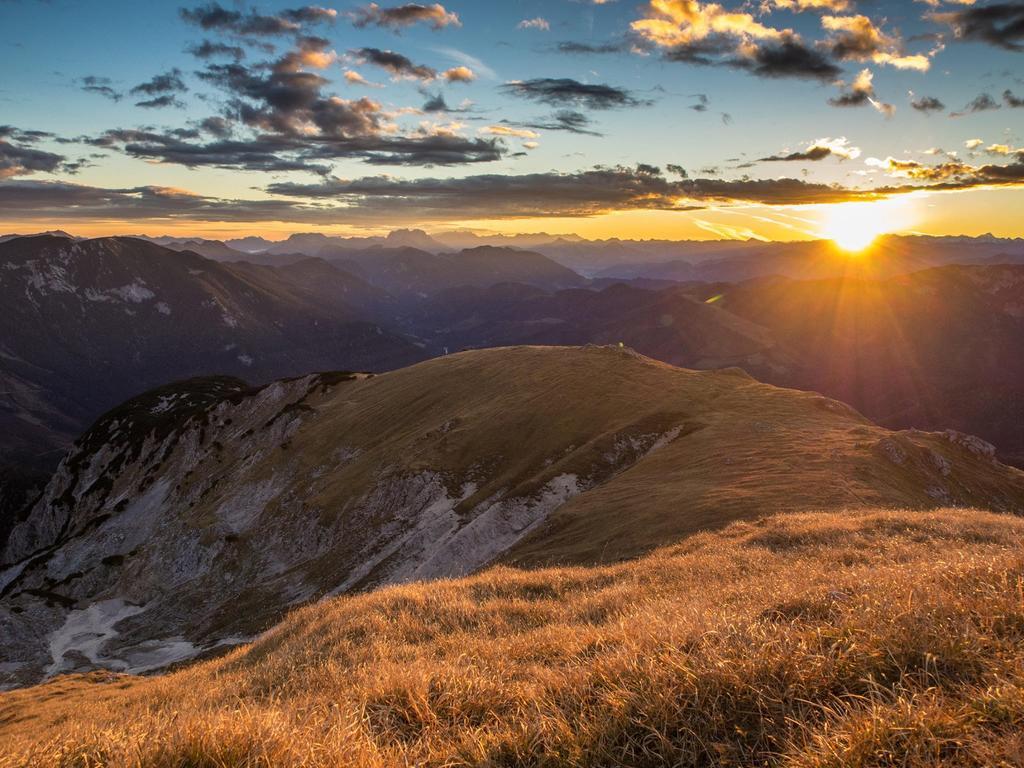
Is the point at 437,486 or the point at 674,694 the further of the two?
the point at 437,486

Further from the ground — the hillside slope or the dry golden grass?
the dry golden grass

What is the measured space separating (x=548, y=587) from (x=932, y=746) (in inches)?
483

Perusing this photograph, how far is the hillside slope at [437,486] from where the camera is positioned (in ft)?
Result: 136

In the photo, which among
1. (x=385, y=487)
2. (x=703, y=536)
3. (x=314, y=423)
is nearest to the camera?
(x=703, y=536)

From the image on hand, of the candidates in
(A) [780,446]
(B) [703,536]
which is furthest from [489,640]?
(A) [780,446]

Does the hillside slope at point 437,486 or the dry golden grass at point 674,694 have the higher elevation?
the dry golden grass at point 674,694

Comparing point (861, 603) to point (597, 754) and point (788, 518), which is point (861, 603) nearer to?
point (597, 754)

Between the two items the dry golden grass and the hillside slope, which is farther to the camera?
the hillside slope

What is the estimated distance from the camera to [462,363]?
115 m

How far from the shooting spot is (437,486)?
234 feet

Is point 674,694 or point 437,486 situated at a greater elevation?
point 674,694

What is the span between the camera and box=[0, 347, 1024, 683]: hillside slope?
41500 mm

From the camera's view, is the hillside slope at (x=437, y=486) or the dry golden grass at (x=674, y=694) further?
the hillside slope at (x=437, y=486)

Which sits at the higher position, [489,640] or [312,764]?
[312,764]
